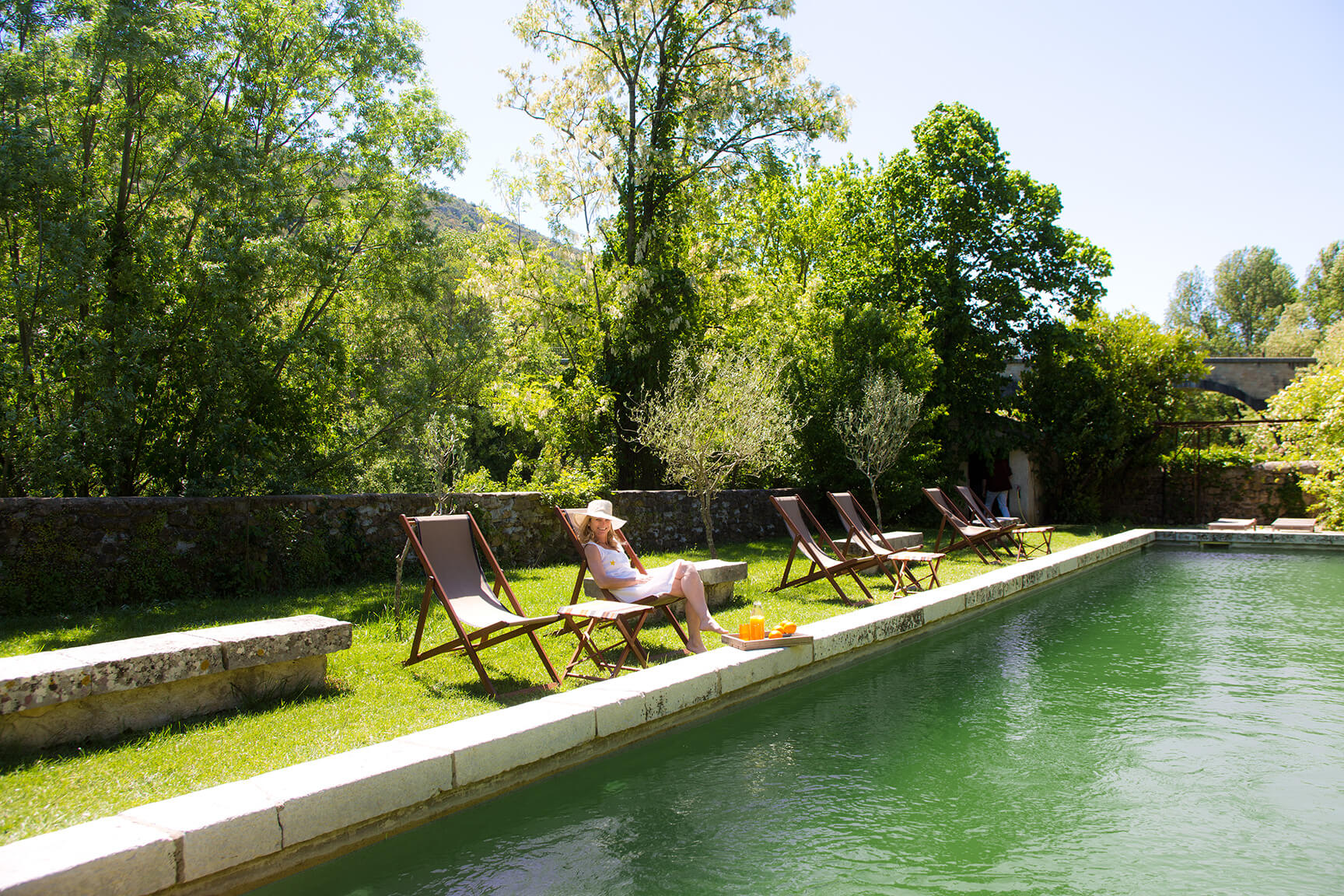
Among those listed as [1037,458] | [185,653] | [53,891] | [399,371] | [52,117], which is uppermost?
[52,117]

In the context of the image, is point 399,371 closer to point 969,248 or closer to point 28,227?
point 28,227

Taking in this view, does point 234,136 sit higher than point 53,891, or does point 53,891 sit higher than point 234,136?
point 234,136

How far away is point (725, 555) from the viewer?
1253 centimetres

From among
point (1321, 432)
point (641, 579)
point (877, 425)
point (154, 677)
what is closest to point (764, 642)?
point (641, 579)

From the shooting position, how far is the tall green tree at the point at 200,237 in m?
9.43

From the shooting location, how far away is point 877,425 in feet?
51.0

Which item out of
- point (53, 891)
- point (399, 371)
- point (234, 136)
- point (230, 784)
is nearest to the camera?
point (53, 891)

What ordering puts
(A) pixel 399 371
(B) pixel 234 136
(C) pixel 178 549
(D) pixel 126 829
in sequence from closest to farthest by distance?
(D) pixel 126 829 < (C) pixel 178 549 < (B) pixel 234 136 < (A) pixel 399 371

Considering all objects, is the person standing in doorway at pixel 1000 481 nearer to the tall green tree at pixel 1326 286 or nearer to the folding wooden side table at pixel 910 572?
the folding wooden side table at pixel 910 572

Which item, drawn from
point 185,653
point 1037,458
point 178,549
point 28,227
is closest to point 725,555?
point 178,549

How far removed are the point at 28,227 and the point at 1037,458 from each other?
2104 cm

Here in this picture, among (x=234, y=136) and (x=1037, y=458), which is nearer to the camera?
(x=234, y=136)

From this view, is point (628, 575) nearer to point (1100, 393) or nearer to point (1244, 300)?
point (1100, 393)

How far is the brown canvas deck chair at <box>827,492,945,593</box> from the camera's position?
958 cm
